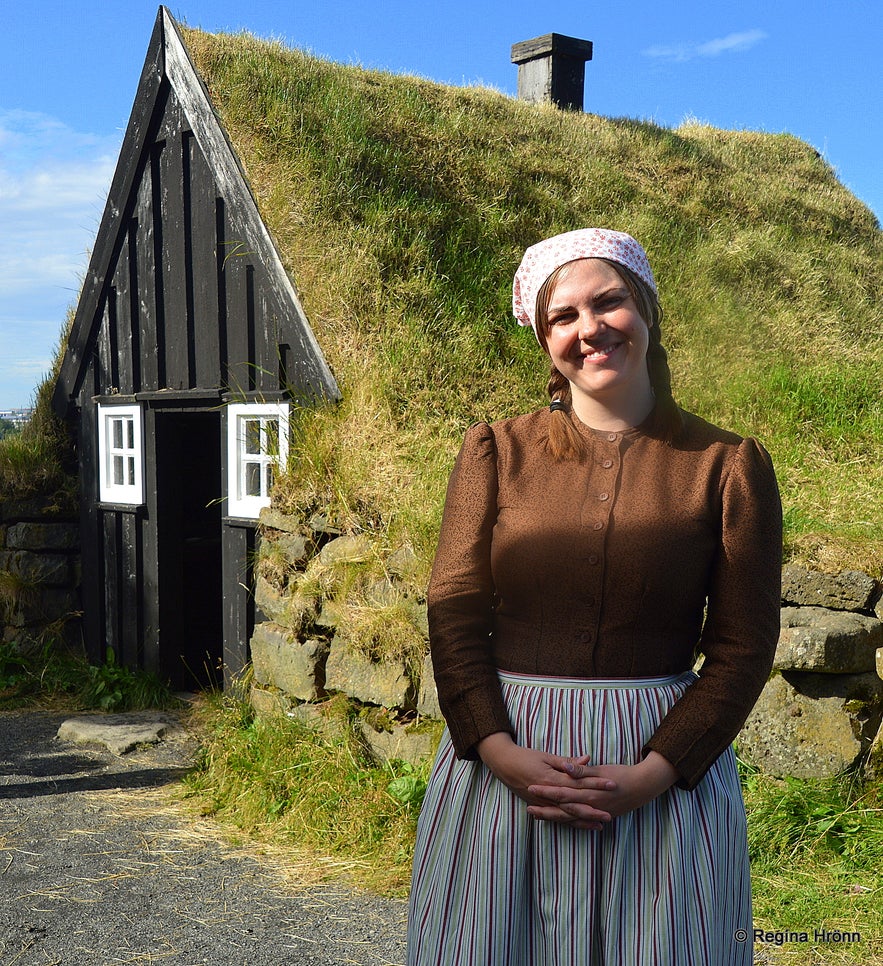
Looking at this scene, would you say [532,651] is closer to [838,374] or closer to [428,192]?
[838,374]

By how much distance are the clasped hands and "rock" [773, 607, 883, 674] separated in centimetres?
252

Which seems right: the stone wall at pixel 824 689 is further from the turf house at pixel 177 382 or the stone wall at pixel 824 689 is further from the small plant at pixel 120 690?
the small plant at pixel 120 690

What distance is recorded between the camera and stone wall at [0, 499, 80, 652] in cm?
864

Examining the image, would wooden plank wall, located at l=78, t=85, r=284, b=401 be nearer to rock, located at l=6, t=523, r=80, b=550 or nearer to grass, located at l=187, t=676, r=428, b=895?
rock, located at l=6, t=523, r=80, b=550

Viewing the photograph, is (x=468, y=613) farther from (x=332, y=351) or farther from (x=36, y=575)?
(x=36, y=575)

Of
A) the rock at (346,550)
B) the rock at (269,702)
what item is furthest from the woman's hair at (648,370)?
the rock at (269,702)

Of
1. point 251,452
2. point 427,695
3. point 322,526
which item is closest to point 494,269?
point 251,452

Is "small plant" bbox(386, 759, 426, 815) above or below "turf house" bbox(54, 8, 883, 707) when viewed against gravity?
below

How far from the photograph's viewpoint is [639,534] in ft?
6.21

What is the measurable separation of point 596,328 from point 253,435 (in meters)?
5.27

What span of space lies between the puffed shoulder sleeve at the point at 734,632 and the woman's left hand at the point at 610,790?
4 cm

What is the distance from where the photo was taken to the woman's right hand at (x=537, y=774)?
1.77 m

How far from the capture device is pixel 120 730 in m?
6.93

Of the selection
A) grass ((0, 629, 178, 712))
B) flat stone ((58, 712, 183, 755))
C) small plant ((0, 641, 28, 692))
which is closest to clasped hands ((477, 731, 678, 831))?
flat stone ((58, 712, 183, 755))
